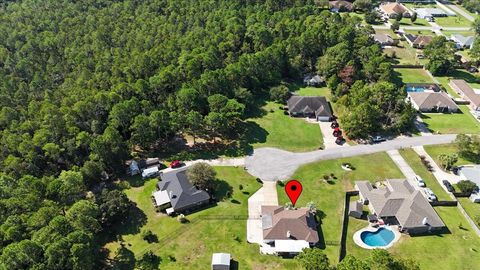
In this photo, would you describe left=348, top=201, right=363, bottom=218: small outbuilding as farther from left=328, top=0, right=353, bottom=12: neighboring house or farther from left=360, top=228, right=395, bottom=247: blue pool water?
left=328, top=0, right=353, bottom=12: neighboring house

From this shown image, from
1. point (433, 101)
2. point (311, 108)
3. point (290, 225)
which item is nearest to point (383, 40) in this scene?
point (433, 101)

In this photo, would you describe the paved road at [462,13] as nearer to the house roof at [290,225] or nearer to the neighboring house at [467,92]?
the neighboring house at [467,92]

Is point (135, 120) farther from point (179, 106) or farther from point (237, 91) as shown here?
point (237, 91)

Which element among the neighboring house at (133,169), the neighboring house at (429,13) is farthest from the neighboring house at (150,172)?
the neighboring house at (429,13)

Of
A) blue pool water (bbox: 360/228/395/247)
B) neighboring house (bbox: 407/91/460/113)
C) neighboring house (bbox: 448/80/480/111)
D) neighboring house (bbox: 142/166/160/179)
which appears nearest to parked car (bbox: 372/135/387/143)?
neighboring house (bbox: 407/91/460/113)

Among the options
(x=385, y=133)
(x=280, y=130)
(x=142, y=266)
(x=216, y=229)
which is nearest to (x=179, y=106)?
(x=280, y=130)
